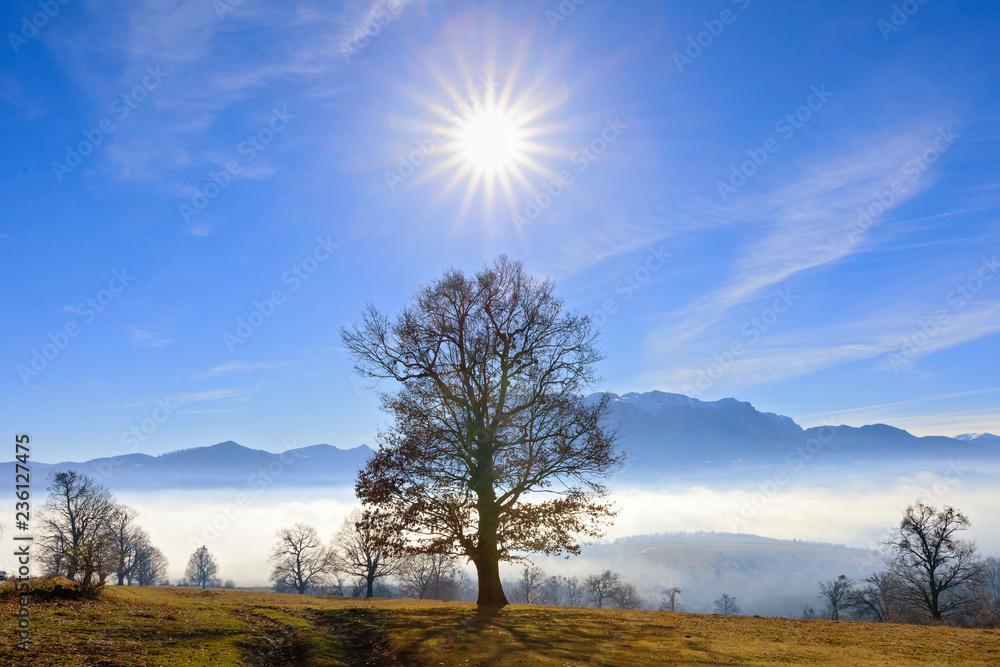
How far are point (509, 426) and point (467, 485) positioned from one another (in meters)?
3.90

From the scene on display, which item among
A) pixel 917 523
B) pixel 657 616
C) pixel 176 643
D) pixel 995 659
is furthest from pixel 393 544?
pixel 917 523

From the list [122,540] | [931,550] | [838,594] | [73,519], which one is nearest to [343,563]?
[73,519]

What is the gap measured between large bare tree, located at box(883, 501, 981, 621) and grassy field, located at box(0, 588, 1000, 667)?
135 ft

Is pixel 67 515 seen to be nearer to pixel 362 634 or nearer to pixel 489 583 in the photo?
pixel 362 634

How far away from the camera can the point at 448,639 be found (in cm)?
1903

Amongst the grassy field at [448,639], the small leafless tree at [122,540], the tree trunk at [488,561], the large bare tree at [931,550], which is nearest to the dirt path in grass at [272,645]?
the grassy field at [448,639]

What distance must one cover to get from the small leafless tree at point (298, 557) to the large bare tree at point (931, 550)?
81.8 metres

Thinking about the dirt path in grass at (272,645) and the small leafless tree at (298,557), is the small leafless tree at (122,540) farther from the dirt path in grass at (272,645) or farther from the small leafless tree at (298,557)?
the dirt path in grass at (272,645)

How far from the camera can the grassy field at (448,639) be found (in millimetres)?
15344

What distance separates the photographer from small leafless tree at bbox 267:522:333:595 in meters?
89.6

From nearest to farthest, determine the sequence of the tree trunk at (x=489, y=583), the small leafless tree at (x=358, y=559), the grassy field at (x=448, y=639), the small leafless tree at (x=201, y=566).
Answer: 1. the grassy field at (x=448, y=639)
2. the tree trunk at (x=489, y=583)
3. the small leafless tree at (x=358, y=559)
4. the small leafless tree at (x=201, y=566)

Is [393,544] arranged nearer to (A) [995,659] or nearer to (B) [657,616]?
(B) [657,616]

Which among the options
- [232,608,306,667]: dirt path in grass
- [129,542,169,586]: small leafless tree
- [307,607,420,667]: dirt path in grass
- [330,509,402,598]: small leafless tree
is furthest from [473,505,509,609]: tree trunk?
[129,542,169,586]: small leafless tree

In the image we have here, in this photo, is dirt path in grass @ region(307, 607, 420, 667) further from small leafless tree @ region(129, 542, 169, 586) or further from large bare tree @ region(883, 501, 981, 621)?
small leafless tree @ region(129, 542, 169, 586)
